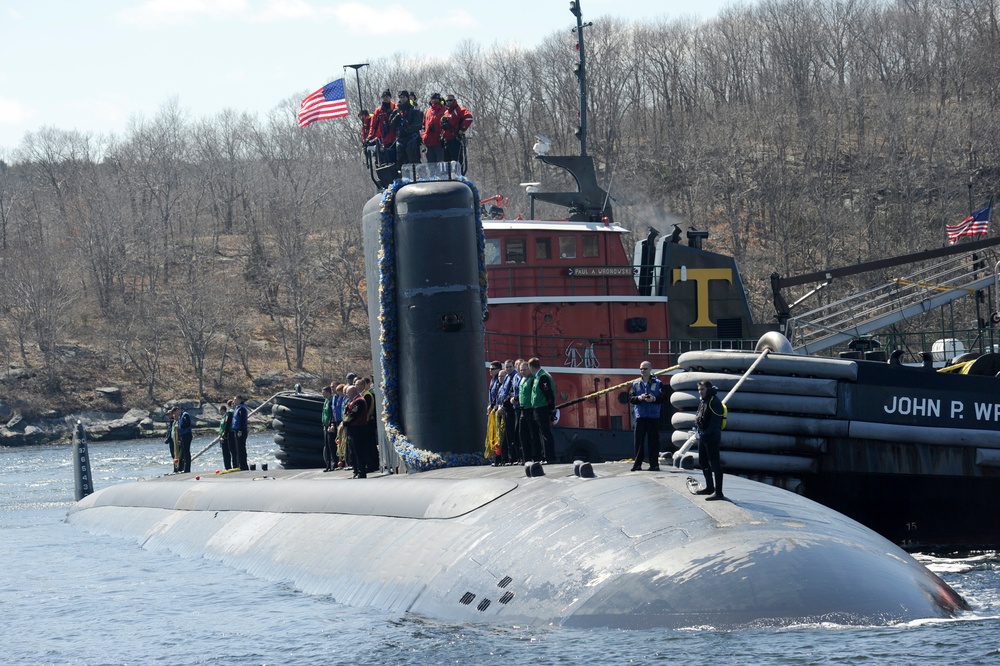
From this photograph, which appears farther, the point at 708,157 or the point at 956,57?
the point at 956,57

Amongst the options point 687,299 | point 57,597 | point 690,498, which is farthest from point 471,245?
point 687,299

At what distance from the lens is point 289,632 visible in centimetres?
1187

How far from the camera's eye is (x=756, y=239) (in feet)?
233

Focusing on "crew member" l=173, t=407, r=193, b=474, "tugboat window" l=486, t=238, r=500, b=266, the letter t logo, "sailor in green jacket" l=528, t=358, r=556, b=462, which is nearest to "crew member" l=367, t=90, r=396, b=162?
"sailor in green jacket" l=528, t=358, r=556, b=462

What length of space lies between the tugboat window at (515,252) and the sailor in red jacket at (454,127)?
9022 mm

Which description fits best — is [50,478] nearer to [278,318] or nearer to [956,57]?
[278,318]

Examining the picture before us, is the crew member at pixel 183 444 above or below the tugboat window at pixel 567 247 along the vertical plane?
below

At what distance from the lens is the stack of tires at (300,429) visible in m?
24.4

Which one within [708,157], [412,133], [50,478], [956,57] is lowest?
[50,478]

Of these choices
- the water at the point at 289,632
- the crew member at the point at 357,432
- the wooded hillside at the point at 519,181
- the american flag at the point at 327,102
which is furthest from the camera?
the wooded hillside at the point at 519,181

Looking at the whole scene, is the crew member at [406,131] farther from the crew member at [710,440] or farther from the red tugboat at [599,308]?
the red tugboat at [599,308]

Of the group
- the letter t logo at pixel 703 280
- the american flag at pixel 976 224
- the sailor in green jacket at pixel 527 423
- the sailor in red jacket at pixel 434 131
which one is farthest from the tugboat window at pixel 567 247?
the sailor in green jacket at pixel 527 423

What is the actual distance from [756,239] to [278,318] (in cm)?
2631

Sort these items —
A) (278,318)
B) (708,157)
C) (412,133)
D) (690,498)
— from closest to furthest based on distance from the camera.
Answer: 1. (690,498)
2. (412,133)
3. (278,318)
4. (708,157)
